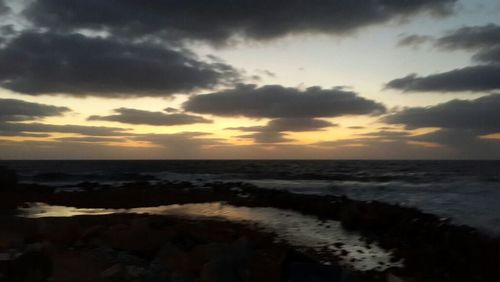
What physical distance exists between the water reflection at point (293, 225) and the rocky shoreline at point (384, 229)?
71cm

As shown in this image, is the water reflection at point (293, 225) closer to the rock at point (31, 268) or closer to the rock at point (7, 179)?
the rock at point (31, 268)

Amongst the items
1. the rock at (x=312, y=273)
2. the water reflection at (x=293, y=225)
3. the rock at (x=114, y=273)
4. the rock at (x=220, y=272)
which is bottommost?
the water reflection at (x=293, y=225)

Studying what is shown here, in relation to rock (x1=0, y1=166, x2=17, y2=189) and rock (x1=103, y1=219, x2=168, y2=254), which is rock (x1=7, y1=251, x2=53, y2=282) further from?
rock (x1=0, y1=166, x2=17, y2=189)

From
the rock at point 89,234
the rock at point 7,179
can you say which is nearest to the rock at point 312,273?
the rock at point 89,234

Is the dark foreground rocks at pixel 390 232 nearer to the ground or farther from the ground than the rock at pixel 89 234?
nearer to the ground

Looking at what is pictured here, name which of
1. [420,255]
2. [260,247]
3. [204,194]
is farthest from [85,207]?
[420,255]

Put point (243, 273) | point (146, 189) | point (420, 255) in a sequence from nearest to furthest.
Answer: point (243, 273) → point (420, 255) → point (146, 189)

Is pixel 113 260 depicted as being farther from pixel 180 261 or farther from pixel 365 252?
pixel 365 252

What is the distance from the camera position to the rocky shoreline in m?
12.4

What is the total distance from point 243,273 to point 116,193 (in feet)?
97.8

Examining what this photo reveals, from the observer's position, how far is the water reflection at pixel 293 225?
46.7 feet

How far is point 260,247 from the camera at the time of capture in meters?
14.3

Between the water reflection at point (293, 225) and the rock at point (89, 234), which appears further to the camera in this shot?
the water reflection at point (293, 225)

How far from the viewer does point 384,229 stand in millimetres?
19875
